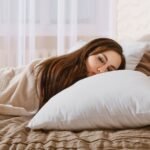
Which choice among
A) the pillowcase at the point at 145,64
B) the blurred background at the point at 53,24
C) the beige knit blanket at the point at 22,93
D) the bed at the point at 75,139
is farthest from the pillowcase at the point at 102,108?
the blurred background at the point at 53,24

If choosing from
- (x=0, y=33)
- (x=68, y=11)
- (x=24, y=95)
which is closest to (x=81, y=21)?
(x=68, y=11)

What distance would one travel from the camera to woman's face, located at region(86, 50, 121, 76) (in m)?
1.53

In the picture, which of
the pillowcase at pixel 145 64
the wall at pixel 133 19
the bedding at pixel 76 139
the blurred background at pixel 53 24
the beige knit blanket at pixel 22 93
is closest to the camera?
the bedding at pixel 76 139

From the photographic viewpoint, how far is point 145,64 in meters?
1.68

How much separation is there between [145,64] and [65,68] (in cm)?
39

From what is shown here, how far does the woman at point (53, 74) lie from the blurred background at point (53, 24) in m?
0.87

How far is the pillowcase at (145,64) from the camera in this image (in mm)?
1653

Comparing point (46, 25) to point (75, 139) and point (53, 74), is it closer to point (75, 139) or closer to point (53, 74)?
point (53, 74)

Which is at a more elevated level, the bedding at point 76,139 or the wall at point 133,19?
the wall at point 133,19

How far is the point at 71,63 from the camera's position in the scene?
157cm

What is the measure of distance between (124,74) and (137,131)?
0.24 metres

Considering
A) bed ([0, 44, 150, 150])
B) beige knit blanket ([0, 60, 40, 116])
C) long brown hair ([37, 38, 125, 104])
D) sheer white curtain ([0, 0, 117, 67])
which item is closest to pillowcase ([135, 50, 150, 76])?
long brown hair ([37, 38, 125, 104])

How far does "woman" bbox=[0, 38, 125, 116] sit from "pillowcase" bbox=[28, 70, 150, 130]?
0.32 metres

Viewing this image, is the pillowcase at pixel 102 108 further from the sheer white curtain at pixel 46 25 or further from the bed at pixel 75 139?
the sheer white curtain at pixel 46 25
